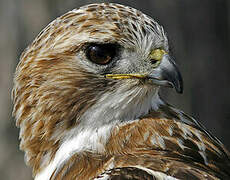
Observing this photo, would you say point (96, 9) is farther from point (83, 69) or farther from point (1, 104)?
point (1, 104)

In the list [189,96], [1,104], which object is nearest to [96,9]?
[189,96]

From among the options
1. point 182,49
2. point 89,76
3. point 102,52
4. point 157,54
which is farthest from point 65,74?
point 182,49

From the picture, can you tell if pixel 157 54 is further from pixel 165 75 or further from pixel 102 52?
pixel 102 52

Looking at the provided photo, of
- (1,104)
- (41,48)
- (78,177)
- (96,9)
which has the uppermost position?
(96,9)

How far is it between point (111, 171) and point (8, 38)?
298 cm

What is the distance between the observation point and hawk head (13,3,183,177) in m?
3.00

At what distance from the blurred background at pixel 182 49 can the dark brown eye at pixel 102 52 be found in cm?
197

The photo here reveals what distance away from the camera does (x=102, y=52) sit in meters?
2.97

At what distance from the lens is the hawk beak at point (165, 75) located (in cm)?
292

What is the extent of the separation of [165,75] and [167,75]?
0.01 metres

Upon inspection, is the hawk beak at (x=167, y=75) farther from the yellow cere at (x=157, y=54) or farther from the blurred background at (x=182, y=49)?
the blurred background at (x=182, y=49)

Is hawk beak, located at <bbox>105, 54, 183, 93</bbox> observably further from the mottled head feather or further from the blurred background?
the blurred background

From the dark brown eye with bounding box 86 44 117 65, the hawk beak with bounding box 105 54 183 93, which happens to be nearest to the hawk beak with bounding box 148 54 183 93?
the hawk beak with bounding box 105 54 183 93

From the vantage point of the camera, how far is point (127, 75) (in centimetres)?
300
